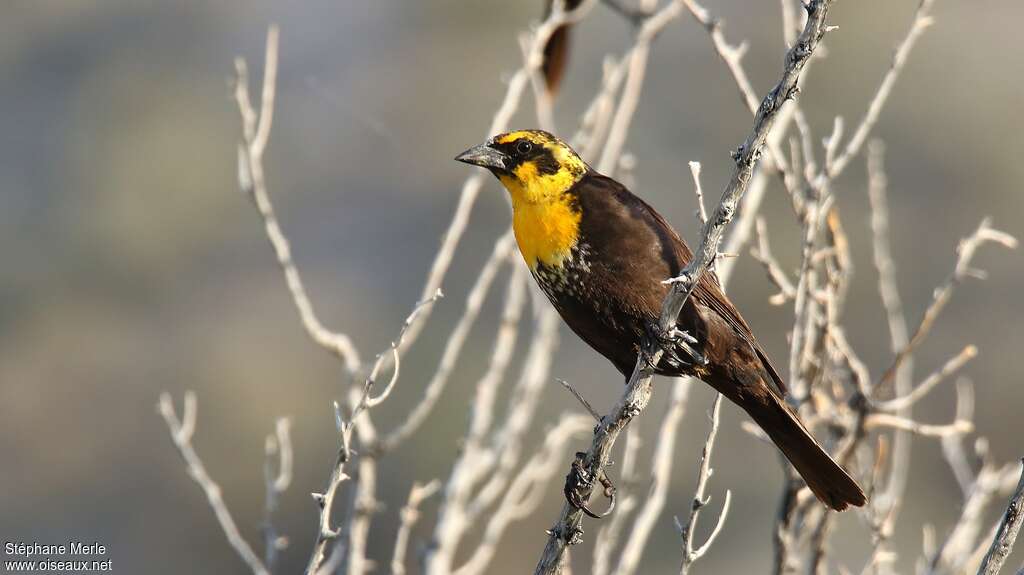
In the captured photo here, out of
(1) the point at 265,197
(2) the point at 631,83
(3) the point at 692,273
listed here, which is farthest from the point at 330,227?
(3) the point at 692,273

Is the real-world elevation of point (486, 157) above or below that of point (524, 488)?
above

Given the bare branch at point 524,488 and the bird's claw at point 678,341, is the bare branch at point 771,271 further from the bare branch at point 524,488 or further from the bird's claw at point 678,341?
the bare branch at point 524,488

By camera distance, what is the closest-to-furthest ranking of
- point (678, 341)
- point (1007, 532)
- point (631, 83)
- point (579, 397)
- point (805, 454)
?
point (1007, 532)
point (579, 397)
point (678, 341)
point (805, 454)
point (631, 83)

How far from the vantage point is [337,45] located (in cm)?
2283

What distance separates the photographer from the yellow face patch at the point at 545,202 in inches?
172

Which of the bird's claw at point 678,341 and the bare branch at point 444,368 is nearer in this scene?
the bird's claw at point 678,341

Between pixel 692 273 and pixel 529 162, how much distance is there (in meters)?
1.30

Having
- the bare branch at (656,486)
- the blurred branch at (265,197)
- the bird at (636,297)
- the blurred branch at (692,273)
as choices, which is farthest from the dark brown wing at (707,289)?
the blurred branch at (265,197)

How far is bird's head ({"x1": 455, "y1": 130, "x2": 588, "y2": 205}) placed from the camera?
457cm

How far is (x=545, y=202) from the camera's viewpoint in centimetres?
448

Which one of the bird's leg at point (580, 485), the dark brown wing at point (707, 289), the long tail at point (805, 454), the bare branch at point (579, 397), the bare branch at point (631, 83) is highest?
the bare branch at point (631, 83)

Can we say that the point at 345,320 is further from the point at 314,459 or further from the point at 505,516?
the point at 505,516

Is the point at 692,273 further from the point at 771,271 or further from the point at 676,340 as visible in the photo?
the point at 771,271

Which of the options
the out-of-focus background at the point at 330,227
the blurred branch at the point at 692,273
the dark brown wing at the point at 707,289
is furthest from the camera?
the out-of-focus background at the point at 330,227
